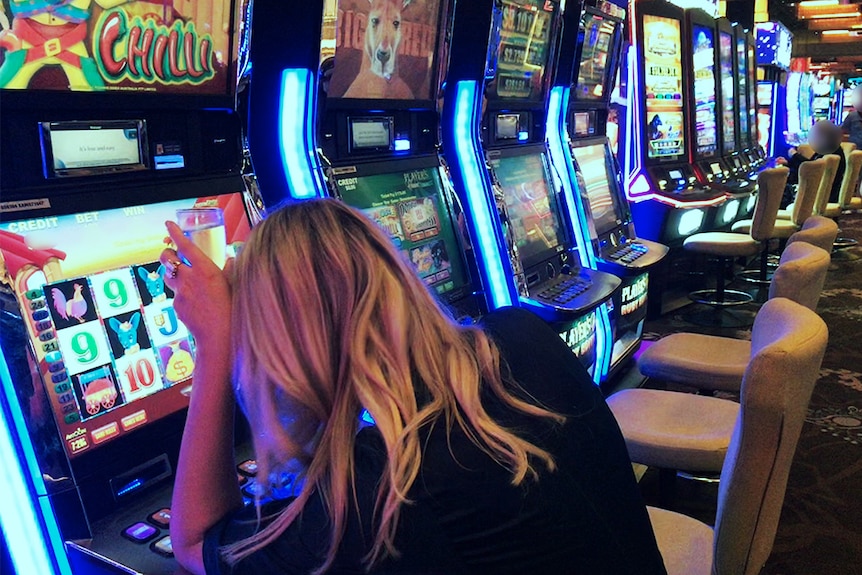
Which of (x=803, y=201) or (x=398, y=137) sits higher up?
(x=398, y=137)

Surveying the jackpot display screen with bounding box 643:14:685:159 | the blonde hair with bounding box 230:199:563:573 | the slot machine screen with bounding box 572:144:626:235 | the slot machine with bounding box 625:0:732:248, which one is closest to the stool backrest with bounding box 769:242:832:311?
the slot machine screen with bounding box 572:144:626:235

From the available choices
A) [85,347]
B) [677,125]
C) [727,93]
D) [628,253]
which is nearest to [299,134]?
[85,347]

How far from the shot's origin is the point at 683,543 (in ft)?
5.36

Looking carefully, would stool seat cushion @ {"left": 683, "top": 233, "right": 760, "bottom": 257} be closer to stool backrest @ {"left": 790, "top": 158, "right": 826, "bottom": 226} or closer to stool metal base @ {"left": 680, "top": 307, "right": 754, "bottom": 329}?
stool metal base @ {"left": 680, "top": 307, "right": 754, "bottom": 329}

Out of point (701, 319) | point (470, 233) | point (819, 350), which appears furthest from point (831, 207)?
point (819, 350)

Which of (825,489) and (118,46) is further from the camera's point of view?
(825,489)

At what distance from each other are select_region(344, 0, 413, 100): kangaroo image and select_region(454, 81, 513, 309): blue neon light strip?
0.43 m

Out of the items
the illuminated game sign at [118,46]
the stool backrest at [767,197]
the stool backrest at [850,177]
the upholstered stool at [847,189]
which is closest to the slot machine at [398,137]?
the illuminated game sign at [118,46]

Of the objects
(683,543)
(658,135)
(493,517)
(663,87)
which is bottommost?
(683,543)

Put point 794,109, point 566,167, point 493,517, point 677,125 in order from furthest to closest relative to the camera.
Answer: point 794,109 → point 677,125 → point 566,167 → point 493,517

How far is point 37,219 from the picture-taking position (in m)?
1.33

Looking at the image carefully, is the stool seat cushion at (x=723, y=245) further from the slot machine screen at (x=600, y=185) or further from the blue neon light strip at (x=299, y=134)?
the blue neon light strip at (x=299, y=134)

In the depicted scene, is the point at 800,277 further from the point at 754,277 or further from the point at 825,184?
the point at 825,184

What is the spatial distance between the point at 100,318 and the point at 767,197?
4772mm
